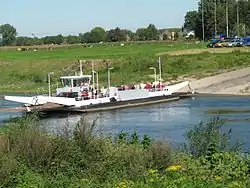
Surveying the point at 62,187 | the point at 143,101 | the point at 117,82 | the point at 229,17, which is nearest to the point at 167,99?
the point at 143,101

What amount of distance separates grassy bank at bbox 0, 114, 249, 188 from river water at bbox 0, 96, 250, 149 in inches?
484

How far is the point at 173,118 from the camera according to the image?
170 ft

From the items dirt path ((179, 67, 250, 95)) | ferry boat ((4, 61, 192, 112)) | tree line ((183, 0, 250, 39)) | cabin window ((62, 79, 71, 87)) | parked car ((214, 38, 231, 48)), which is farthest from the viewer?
tree line ((183, 0, 250, 39))

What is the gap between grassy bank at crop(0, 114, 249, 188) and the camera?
1541 cm

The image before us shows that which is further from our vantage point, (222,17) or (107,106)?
(222,17)

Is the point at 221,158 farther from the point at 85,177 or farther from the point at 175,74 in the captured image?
the point at 175,74

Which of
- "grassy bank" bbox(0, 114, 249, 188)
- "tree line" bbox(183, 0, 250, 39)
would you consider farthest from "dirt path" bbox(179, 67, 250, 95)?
"tree line" bbox(183, 0, 250, 39)

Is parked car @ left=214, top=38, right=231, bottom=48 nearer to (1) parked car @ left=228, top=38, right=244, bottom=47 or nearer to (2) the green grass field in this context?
(1) parked car @ left=228, top=38, right=244, bottom=47

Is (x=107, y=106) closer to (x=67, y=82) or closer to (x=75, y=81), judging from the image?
(x=75, y=81)

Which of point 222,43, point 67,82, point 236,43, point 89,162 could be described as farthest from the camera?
point 236,43

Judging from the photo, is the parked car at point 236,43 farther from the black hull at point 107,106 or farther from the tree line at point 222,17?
the black hull at point 107,106

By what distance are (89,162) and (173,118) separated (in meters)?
34.5

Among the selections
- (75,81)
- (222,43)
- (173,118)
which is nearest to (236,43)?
(222,43)

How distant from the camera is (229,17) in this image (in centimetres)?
15412
